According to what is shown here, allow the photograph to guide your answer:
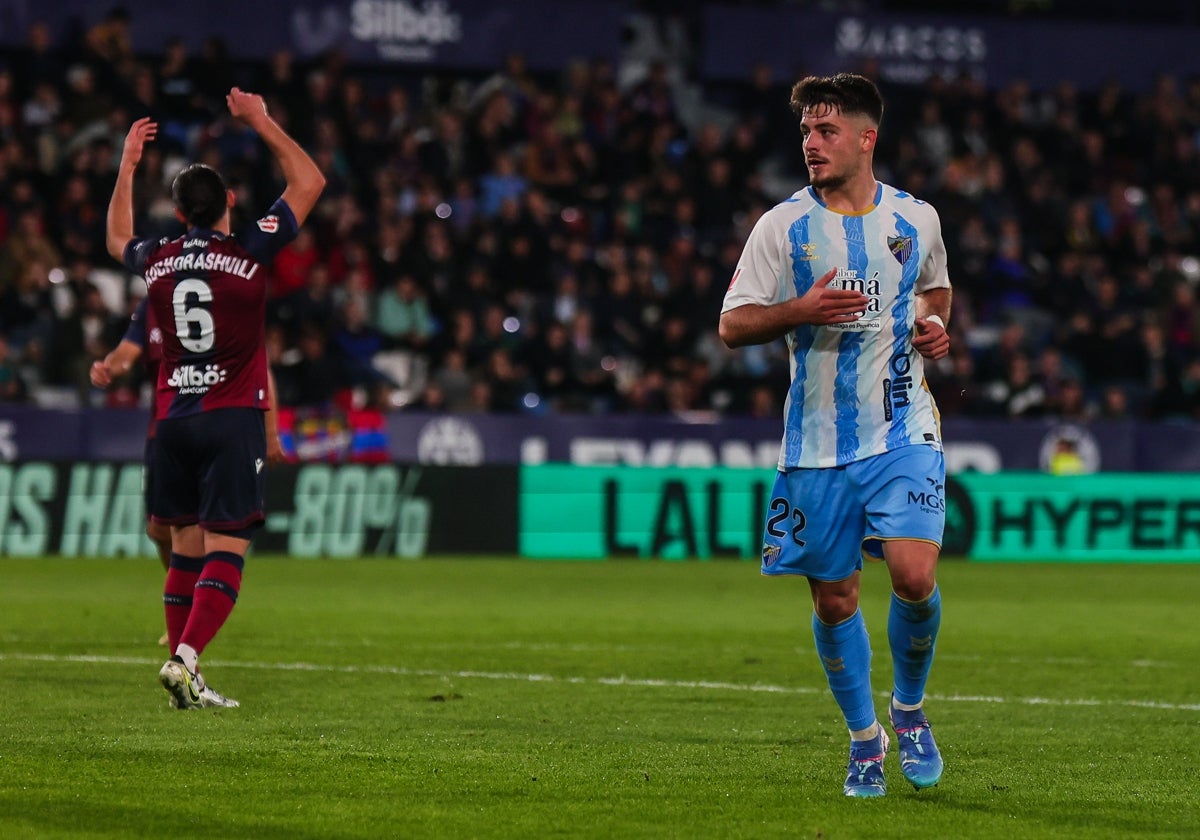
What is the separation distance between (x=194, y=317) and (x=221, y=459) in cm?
62

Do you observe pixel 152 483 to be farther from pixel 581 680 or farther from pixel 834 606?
pixel 834 606

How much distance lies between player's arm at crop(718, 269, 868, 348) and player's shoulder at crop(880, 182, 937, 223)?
1.16ft

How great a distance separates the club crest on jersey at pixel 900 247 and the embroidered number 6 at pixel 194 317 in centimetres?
336

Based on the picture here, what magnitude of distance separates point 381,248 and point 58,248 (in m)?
3.53

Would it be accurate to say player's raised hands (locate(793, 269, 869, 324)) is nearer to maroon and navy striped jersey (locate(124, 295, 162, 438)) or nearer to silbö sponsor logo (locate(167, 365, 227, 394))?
silbö sponsor logo (locate(167, 365, 227, 394))

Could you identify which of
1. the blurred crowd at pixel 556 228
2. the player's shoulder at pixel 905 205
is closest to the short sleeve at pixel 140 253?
the player's shoulder at pixel 905 205

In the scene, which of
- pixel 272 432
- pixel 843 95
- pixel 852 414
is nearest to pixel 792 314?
pixel 852 414

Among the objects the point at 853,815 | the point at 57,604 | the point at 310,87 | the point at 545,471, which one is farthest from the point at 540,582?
the point at 853,815

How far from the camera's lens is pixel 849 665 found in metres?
6.33

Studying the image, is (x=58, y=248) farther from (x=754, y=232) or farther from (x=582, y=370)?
(x=754, y=232)

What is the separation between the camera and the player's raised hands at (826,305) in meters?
5.97

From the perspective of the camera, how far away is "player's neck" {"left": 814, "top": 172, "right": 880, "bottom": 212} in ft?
20.8

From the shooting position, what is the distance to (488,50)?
26.0 m

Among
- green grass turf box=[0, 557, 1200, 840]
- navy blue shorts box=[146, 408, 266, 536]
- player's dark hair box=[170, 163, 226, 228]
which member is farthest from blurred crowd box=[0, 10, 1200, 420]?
player's dark hair box=[170, 163, 226, 228]
